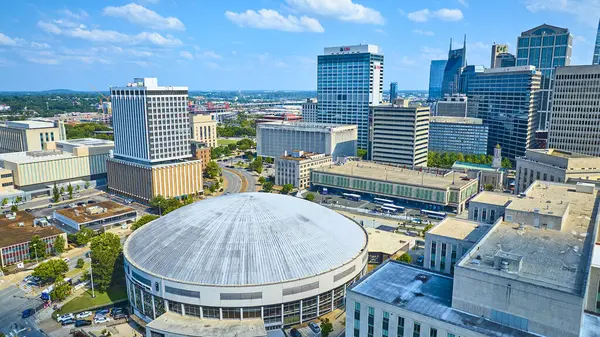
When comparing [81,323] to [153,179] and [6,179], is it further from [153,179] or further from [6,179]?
[6,179]

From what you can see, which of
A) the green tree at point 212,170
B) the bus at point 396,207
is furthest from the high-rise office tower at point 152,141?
the bus at point 396,207

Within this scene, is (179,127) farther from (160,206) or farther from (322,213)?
(322,213)

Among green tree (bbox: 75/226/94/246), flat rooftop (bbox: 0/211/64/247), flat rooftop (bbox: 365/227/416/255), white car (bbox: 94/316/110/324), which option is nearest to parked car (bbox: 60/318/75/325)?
white car (bbox: 94/316/110/324)

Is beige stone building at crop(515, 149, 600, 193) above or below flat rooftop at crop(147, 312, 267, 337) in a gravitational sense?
above

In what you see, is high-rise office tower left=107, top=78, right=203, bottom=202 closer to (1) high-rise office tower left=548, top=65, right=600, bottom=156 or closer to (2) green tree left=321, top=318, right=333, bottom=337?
(2) green tree left=321, top=318, right=333, bottom=337

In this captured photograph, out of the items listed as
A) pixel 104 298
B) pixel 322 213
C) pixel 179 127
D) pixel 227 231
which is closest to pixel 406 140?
pixel 179 127

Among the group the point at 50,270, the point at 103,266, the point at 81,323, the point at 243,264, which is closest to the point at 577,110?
the point at 243,264

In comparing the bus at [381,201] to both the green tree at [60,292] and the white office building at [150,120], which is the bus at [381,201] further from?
the green tree at [60,292]
